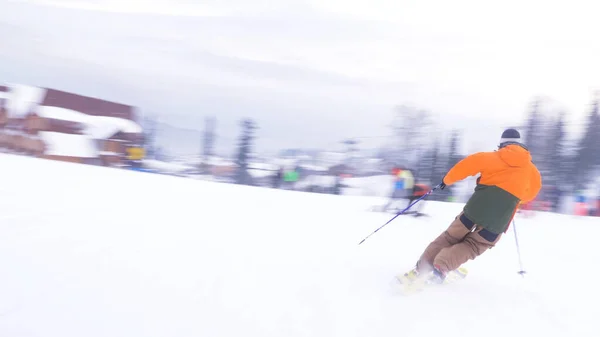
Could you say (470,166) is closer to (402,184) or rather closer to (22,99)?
(402,184)

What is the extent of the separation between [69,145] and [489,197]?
22602 mm

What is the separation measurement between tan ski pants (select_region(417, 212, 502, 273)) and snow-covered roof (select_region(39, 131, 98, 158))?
2032 cm

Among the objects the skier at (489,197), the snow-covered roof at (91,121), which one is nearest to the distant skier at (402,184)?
the skier at (489,197)

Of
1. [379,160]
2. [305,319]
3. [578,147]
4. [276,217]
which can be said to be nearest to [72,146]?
[379,160]

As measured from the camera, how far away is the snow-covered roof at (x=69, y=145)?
65.2 feet

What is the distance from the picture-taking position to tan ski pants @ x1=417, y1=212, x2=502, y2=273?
11.2ft

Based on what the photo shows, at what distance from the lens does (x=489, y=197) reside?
3.40 metres

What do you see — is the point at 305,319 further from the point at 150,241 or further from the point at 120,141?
the point at 120,141

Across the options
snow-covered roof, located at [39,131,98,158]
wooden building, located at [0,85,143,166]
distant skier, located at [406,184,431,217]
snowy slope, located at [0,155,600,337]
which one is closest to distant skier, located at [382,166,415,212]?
distant skier, located at [406,184,431,217]

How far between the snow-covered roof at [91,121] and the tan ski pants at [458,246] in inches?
867

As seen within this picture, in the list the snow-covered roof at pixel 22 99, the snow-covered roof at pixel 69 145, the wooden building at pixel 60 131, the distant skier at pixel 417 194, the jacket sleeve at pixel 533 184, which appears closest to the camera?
the jacket sleeve at pixel 533 184

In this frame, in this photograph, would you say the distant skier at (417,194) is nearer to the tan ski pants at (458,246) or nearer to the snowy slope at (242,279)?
the snowy slope at (242,279)

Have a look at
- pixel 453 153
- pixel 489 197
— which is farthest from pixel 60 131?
pixel 489 197

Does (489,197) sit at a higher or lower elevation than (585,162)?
lower
